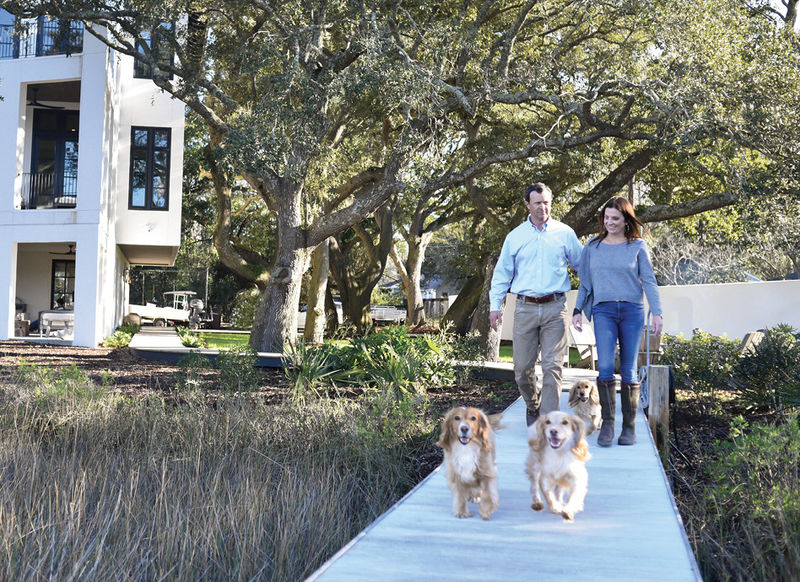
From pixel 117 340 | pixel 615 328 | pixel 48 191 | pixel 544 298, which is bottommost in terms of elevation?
pixel 117 340

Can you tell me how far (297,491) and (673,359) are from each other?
6819 millimetres

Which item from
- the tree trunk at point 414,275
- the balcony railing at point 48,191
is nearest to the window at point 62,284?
the balcony railing at point 48,191

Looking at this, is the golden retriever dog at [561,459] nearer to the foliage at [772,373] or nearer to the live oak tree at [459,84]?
the foliage at [772,373]

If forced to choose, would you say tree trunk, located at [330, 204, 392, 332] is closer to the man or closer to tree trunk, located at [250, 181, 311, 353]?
tree trunk, located at [250, 181, 311, 353]

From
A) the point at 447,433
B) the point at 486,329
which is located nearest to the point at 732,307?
the point at 486,329

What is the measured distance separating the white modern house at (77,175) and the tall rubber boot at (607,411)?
15.1 metres

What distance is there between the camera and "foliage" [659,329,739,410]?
10.1 m

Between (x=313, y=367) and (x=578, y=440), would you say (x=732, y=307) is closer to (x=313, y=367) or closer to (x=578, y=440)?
(x=313, y=367)

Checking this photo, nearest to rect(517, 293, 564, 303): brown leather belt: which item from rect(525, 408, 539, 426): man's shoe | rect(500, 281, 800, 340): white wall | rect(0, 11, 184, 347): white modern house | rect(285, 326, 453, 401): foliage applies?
rect(525, 408, 539, 426): man's shoe

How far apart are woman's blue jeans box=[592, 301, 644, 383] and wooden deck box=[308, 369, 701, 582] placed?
1.10 m

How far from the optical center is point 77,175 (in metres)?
19.0

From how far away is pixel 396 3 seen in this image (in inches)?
540

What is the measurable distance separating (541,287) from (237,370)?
5835 millimetres

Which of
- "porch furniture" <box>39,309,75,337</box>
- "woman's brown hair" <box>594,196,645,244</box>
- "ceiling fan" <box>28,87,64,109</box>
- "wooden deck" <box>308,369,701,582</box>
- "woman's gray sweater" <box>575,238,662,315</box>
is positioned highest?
"ceiling fan" <box>28,87,64,109</box>
